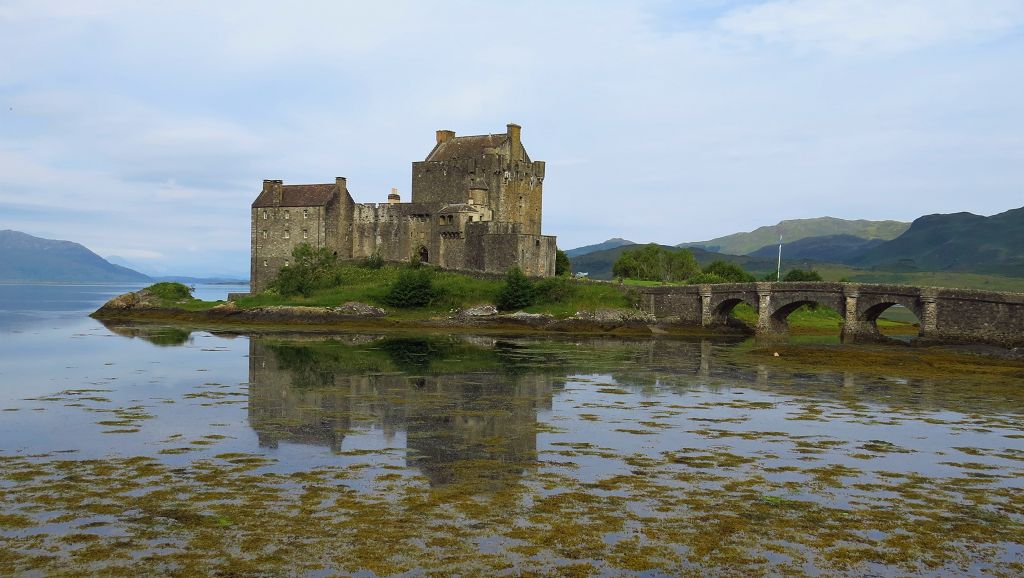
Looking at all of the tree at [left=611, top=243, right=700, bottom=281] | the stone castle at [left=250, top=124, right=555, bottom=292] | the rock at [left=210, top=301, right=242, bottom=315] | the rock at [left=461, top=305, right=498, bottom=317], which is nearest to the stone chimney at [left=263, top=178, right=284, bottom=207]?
the stone castle at [left=250, top=124, right=555, bottom=292]

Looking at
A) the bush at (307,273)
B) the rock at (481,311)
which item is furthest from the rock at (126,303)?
the rock at (481,311)

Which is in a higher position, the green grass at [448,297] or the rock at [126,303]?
the green grass at [448,297]

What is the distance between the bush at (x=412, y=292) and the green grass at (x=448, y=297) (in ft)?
1.20

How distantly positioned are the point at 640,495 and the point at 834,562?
4159 millimetres

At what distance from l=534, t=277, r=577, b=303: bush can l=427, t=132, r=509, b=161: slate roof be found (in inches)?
506

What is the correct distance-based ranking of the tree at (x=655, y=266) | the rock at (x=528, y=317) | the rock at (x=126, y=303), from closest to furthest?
the rock at (x=528, y=317) → the rock at (x=126, y=303) → the tree at (x=655, y=266)

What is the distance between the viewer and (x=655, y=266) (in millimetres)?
97688

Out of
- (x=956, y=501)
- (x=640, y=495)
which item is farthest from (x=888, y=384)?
(x=640, y=495)

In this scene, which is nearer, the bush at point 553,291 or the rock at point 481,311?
the rock at point 481,311

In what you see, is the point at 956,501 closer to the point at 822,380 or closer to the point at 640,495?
the point at 640,495

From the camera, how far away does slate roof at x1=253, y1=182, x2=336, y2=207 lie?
239 ft

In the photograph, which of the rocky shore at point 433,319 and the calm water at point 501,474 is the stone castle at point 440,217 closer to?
the rocky shore at point 433,319

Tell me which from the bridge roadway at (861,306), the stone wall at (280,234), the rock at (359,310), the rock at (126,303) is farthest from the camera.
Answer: the stone wall at (280,234)

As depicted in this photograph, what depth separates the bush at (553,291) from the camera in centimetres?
6247
